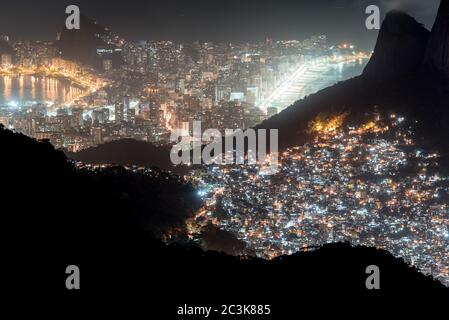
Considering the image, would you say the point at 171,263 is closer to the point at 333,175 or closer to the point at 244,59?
the point at 333,175

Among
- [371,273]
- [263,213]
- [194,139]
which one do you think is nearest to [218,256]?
[371,273]

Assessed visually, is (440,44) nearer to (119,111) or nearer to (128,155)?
(128,155)

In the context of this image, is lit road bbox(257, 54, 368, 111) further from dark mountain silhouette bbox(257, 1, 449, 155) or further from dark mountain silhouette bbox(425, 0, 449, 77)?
dark mountain silhouette bbox(425, 0, 449, 77)

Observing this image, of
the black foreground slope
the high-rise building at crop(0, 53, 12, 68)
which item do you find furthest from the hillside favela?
the high-rise building at crop(0, 53, 12, 68)

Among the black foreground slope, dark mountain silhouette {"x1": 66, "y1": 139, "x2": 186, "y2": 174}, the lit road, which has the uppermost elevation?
the lit road

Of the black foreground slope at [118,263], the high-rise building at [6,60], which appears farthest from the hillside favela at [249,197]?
the high-rise building at [6,60]

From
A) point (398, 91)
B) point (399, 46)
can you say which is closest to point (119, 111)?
point (399, 46)
